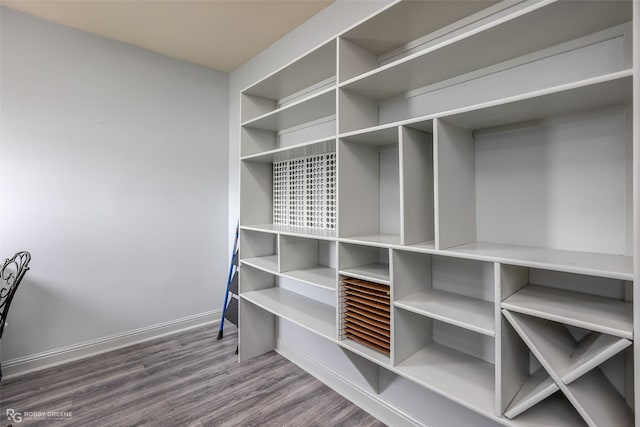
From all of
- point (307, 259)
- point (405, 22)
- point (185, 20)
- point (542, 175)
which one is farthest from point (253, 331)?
point (185, 20)

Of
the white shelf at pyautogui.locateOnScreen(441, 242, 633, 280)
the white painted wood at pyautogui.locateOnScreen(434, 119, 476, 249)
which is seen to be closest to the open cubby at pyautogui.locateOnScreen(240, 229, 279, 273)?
A: the white painted wood at pyautogui.locateOnScreen(434, 119, 476, 249)

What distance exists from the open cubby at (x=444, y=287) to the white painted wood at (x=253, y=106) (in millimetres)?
1653

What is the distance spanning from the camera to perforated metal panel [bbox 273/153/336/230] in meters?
1.99

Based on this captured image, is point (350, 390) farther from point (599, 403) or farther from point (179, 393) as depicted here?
point (599, 403)

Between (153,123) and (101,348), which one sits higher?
(153,123)

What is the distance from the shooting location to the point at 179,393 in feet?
6.70

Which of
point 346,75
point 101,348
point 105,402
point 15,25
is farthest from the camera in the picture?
point 101,348

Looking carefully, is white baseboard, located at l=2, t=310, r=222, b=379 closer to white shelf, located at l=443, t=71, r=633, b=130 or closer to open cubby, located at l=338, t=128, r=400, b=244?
Answer: open cubby, located at l=338, t=128, r=400, b=244

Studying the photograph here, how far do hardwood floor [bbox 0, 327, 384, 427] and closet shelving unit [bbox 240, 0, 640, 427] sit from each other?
1.33 feet

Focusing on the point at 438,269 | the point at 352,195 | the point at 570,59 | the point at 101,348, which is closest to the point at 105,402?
the point at 101,348

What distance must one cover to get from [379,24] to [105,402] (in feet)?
8.90

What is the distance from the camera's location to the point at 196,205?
3.08m

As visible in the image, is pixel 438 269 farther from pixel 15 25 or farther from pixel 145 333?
pixel 15 25

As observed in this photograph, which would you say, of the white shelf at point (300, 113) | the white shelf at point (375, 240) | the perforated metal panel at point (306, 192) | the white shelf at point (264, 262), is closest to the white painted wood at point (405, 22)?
the white shelf at point (300, 113)
